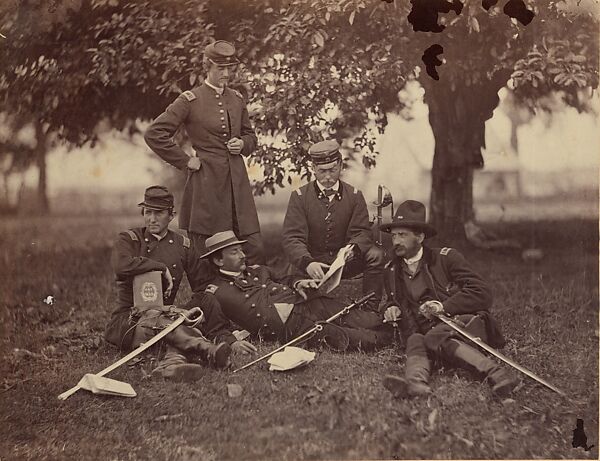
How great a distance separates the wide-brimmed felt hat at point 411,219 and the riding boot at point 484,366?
0.79 m

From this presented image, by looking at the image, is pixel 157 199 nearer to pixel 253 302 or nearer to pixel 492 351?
pixel 253 302

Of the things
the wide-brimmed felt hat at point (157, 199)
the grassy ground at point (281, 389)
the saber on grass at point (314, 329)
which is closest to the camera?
the grassy ground at point (281, 389)

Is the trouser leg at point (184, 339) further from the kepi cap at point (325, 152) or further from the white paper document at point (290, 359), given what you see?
the kepi cap at point (325, 152)

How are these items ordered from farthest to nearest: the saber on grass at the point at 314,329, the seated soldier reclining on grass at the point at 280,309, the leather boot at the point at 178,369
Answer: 1. the seated soldier reclining on grass at the point at 280,309
2. the saber on grass at the point at 314,329
3. the leather boot at the point at 178,369

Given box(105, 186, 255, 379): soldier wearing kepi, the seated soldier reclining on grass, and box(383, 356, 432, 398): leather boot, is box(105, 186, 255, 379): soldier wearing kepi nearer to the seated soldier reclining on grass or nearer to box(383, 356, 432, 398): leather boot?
the seated soldier reclining on grass

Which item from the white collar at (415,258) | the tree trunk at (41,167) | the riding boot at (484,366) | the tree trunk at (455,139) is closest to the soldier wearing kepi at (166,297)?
the tree trunk at (41,167)

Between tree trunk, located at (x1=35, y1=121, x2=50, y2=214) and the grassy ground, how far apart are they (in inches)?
4.5

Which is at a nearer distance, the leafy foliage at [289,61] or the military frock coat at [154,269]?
the military frock coat at [154,269]

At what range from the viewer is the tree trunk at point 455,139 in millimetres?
5336

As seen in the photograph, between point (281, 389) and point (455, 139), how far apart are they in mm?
2080

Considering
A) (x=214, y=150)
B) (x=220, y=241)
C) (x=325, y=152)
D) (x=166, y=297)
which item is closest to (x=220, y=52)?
(x=214, y=150)

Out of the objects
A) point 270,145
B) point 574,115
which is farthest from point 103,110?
point 574,115

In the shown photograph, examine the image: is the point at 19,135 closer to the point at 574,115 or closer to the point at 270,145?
the point at 270,145

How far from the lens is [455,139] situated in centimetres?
537
